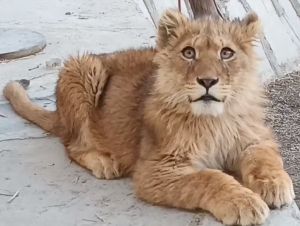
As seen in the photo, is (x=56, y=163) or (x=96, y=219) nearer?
A: (x=96, y=219)

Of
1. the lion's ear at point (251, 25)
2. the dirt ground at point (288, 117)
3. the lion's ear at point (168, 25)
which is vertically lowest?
the dirt ground at point (288, 117)

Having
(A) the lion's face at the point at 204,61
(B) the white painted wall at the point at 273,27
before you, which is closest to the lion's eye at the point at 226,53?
(A) the lion's face at the point at 204,61

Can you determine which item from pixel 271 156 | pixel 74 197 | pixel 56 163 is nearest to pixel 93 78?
pixel 56 163

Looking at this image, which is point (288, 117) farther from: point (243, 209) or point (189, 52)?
point (243, 209)

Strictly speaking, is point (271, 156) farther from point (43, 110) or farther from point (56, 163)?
point (43, 110)

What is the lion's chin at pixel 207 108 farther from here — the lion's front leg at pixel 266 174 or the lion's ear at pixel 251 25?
the lion's ear at pixel 251 25

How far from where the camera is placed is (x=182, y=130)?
3533 millimetres

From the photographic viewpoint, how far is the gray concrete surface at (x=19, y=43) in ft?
19.2

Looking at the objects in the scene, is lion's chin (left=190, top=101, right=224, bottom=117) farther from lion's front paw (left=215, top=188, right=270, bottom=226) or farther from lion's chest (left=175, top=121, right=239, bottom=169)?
lion's front paw (left=215, top=188, right=270, bottom=226)

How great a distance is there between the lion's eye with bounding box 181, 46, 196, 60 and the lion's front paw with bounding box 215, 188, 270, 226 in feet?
2.32

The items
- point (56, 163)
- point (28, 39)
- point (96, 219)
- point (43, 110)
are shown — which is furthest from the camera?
point (28, 39)

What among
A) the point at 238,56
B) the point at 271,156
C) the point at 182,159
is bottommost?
the point at 271,156

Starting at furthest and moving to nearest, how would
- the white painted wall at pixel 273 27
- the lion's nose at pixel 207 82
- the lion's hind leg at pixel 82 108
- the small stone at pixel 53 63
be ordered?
the white painted wall at pixel 273 27, the small stone at pixel 53 63, the lion's hind leg at pixel 82 108, the lion's nose at pixel 207 82

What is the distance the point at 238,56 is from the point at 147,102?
582 mm
